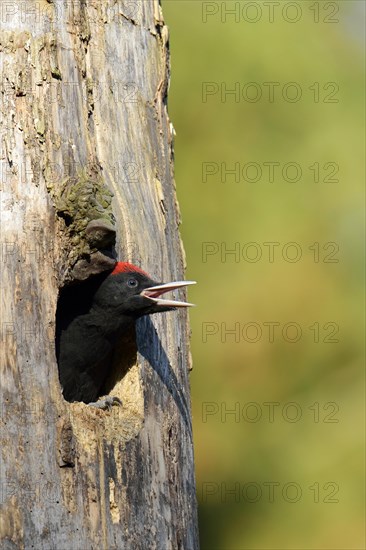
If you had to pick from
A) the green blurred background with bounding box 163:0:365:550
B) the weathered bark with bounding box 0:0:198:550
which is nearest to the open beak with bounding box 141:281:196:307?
the weathered bark with bounding box 0:0:198:550

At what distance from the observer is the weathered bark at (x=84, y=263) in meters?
3.97

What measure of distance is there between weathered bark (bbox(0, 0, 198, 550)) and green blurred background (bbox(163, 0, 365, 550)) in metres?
2.38

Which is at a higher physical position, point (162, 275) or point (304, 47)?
point (304, 47)

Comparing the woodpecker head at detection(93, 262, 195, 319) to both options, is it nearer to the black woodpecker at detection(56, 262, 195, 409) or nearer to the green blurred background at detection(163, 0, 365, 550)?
the black woodpecker at detection(56, 262, 195, 409)

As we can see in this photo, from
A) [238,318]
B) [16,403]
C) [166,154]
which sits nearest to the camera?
[16,403]

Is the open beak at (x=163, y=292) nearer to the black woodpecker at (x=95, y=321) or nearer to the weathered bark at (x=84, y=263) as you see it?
the black woodpecker at (x=95, y=321)

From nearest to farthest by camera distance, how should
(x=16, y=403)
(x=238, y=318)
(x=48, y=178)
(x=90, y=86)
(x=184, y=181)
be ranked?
1. (x=16, y=403)
2. (x=48, y=178)
3. (x=90, y=86)
4. (x=238, y=318)
5. (x=184, y=181)

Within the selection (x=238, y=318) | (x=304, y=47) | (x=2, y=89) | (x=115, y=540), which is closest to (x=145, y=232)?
A: (x=2, y=89)

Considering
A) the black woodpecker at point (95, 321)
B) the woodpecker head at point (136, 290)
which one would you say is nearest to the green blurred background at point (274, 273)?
the black woodpecker at point (95, 321)

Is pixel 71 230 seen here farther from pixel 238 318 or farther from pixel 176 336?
pixel 238 318

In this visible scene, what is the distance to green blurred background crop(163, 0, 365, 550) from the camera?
720cm

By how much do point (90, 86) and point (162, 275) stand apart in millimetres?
927

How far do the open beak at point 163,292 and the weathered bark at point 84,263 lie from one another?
0.42 ft

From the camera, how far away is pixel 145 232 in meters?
4.71
